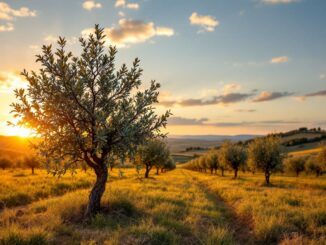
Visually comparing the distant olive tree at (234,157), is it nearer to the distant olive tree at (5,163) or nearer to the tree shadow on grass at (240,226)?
the tree shadow on grass at (240,226)

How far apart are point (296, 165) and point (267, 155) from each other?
39217 millimetres

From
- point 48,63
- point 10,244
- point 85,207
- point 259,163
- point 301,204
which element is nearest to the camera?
point 10,244

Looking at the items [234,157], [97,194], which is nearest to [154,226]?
[97,194]

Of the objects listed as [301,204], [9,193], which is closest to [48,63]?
[9,193]

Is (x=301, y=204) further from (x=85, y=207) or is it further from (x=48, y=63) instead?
(x=48, y=63)

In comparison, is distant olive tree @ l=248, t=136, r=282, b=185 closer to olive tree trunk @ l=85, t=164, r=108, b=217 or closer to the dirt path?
the dirt path

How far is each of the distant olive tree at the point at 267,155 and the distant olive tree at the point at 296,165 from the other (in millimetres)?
36417

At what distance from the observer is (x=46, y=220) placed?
13.8m

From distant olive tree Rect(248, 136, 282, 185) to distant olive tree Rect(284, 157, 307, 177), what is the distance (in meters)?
36.4

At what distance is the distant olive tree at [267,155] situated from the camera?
5297cm

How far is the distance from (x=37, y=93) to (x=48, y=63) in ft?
4.90

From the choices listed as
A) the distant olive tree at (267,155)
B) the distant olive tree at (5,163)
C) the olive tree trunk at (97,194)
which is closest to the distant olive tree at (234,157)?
the distant olive tree at (267,155)

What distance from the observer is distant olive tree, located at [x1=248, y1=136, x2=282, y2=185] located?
52969 millimetres

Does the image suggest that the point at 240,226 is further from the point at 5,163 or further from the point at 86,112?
the point at 5,163
